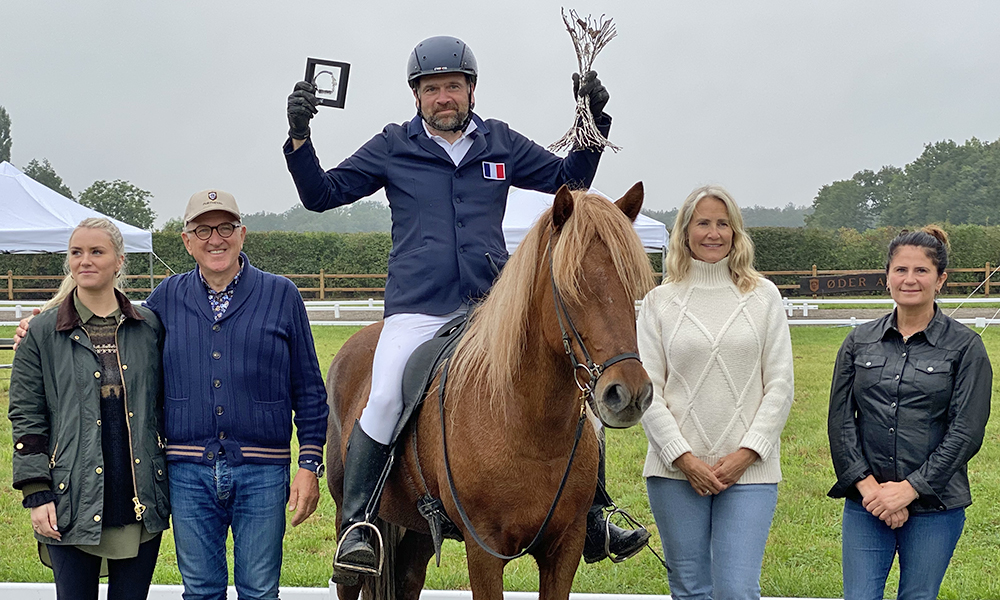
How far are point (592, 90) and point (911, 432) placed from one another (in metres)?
1.72

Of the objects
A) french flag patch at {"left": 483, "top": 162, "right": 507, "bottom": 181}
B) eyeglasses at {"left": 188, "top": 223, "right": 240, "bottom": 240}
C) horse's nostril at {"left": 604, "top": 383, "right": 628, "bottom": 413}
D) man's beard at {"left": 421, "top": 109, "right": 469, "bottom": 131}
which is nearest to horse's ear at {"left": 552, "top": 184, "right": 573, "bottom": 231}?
horse's nostril at {"left": 604, "top": 383, "right": 628, "bottom": 413}

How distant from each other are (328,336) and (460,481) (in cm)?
1388

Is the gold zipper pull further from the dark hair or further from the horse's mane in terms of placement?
the dark hair

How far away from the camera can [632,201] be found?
276 centimetres

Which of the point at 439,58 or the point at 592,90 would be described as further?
the point at 439,58

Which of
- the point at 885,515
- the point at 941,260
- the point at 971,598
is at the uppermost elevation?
the point at 941,260

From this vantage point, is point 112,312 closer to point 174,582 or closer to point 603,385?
point 603,385

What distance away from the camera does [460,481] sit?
2.89 meters

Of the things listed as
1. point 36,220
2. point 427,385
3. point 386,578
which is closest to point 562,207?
point 427,385

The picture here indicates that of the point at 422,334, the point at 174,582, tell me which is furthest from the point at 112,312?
the point at 174,582

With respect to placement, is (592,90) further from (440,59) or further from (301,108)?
(301,108)

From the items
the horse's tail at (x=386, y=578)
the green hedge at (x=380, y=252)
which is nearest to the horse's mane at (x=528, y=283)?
the horse's tail at (x=386, y=578)

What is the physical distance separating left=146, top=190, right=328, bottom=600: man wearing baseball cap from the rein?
1.77ft

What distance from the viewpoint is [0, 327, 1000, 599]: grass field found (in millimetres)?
4676
